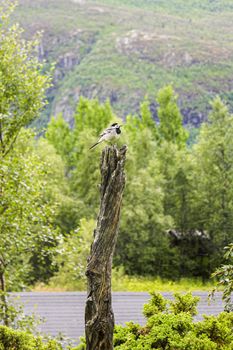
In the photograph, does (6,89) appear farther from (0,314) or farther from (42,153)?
(42,153)

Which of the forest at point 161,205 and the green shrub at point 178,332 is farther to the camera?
the forest at point 161,205

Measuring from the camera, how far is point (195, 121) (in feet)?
323

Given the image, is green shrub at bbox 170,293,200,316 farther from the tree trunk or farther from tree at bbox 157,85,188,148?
tree at bbox 157,85,188,148

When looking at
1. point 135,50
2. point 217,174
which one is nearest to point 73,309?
point 217,174

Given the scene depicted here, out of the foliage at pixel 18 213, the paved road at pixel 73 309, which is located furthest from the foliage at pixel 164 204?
the foliage at pixel 18 213

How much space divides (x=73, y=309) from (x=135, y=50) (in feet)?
433

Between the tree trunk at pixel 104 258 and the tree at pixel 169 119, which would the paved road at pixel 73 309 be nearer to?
the tree trunk at pixel 104 258

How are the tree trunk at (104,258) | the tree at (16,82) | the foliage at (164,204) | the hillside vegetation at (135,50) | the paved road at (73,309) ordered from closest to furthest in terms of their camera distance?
1. the tree trunk at (104,258)
2. the tree at (16,82)
3. the paved road at (73,309)
4. the foliage at (164,204)
5. the hillside vegetation at (135,50)

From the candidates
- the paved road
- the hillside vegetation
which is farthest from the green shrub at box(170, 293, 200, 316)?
the hillside vegetation

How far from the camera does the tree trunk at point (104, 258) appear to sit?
23.6ft

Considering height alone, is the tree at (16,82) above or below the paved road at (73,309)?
above

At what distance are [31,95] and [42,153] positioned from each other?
2031cm

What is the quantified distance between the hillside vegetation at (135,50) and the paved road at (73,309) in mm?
81576

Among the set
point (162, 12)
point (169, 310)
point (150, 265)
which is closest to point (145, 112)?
point (150, 265)
